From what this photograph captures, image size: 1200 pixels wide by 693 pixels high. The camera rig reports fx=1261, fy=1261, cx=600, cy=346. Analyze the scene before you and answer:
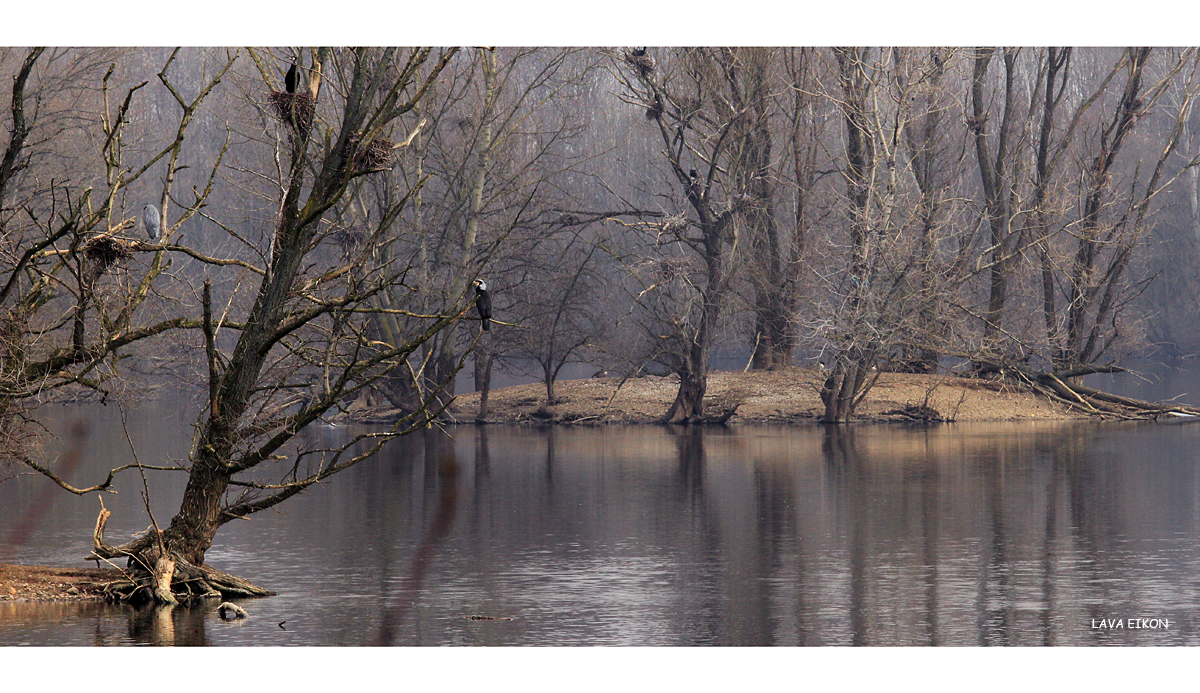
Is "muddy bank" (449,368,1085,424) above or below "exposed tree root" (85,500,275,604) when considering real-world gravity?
above

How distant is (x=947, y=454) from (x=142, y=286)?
53.2 feet

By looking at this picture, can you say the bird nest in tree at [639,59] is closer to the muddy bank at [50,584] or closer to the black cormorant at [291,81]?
the black cormorant at [291,81]

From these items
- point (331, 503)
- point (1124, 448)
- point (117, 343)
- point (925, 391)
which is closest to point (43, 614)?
point (117, 343)

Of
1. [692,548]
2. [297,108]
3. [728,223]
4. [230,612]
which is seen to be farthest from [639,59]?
[230,612]

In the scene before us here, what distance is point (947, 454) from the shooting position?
934 inches

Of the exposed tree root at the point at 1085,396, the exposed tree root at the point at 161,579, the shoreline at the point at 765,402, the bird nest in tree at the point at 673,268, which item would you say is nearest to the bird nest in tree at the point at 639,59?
the bird nest in tree at the point at 673,268

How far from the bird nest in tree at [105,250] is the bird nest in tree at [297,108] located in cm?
190

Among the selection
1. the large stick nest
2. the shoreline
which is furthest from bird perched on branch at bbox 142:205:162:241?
the shoreline

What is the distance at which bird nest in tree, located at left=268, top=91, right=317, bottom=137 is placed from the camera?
38.3 ft

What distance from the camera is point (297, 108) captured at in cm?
1183

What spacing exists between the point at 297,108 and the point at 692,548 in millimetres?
6455

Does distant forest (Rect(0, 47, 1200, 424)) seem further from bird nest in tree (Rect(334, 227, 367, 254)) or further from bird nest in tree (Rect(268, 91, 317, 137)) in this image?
bird nest in tree (Rect(268, 91, 317, 137))

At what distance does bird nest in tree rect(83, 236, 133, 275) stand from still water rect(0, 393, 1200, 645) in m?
3.12

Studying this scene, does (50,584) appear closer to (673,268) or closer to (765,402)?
(673,268)
